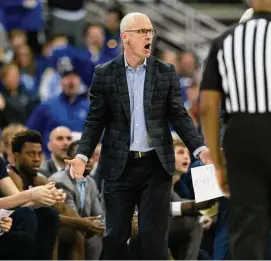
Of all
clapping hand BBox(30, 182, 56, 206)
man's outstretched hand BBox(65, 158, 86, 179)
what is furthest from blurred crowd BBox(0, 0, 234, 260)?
man's outstretched hand BBox(65, 158, 86, 179)

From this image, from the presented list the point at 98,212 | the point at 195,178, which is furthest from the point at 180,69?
the point at 195,178

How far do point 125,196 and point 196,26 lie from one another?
33.8ft

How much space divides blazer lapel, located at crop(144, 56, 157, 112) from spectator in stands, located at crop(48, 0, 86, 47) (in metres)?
8.23

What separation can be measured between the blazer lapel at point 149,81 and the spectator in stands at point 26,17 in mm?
8048

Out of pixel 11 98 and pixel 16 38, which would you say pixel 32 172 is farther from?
pixel 16 38

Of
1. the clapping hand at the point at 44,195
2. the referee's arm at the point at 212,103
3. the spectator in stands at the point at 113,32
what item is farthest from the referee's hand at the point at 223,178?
the spectator in stands at the point at 113,32

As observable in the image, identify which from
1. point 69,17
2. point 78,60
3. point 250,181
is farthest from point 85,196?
point 69,17

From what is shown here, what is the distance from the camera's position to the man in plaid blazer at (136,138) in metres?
7.20

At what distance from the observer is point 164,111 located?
7312 mm

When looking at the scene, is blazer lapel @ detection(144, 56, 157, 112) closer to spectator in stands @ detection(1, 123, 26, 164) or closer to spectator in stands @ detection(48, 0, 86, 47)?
spectator in stands @ detection(1, 123, 26, 164)

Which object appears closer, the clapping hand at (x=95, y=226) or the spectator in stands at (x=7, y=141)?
the clapping hand at (x=95, y=226)

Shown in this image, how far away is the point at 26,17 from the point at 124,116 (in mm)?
8296

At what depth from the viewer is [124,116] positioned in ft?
23.7

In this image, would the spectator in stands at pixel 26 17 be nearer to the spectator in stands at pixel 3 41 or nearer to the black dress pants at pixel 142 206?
the spectator in stands at pixel 3 41
